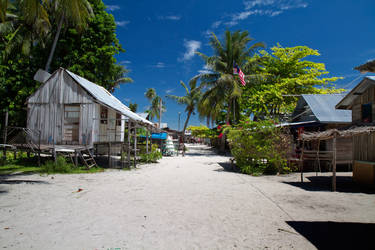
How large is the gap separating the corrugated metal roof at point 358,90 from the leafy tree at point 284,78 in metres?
13.5

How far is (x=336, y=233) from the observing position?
4285 millimetres

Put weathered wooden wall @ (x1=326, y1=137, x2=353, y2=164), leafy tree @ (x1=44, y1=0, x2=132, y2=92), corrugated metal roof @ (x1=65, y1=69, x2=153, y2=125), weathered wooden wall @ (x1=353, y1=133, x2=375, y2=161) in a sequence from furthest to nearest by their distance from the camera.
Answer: leafy tree @ (x1=44, y1=0, x2=132, y2=92) → weathered wooden wall @ (x1=326, y1=137, x2=353, y2=164) → corrugated metal roof @ (x1=65, y1=69, x2=153, y2=125) → weathered wooden wall @ (x1=353, y1=133, x2=375, y2=161)

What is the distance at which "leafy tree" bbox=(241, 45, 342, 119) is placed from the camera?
26.3 metres

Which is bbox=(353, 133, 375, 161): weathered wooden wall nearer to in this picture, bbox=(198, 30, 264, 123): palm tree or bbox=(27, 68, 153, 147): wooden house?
bbox=(27, 68, 153, 147): wooden house

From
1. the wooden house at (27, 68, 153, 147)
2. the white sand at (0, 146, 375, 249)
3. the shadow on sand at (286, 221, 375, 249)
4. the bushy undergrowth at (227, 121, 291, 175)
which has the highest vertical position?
the wooden house at (27, 68, 153, 147)

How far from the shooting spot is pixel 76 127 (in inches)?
542

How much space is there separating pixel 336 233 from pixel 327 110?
1274cm

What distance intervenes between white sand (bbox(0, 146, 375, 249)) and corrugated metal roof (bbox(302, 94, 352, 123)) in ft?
25.2

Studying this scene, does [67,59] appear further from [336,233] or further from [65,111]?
[336,233]

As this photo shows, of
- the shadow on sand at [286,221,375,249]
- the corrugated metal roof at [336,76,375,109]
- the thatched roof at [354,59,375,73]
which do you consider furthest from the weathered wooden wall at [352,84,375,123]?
the shadow on sand at [286,221,375,249]

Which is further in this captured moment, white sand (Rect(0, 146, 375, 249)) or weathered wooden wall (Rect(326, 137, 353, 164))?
weathered wooden wall (Rect(326, 137, 353, 164))

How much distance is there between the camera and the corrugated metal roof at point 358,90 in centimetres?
997

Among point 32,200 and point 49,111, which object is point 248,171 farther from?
point 49,111

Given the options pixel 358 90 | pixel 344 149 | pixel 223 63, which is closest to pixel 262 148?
pixel 358 90
